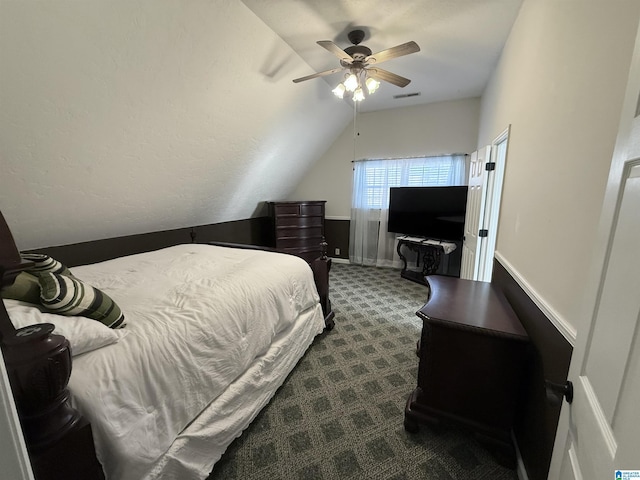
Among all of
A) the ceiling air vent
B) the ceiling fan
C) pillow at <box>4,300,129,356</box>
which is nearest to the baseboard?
pillow at <box>4,300,129,356</box>

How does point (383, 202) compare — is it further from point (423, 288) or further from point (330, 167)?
point (423, 288)

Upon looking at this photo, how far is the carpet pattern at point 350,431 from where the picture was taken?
134 cm

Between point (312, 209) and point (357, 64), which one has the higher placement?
point (357, 64)

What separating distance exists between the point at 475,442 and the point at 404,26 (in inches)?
117

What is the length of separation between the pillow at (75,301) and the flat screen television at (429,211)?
12.8 feet

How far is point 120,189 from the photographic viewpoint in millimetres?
2309

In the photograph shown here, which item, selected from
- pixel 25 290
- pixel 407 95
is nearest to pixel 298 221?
pixel 407 95

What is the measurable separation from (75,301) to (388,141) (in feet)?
14.6

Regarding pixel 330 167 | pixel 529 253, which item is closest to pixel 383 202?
pixel 330 167

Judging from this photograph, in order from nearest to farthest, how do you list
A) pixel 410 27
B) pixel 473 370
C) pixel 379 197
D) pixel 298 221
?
pixel 473 370 < pixel 410 27 < pixel 298 221 < pixel 379 197

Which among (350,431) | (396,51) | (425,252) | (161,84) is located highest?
(396,51)

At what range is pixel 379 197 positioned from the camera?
4695 millimetres

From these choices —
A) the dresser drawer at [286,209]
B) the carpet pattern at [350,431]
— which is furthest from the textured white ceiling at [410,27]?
the carpet pattern at [350,431]

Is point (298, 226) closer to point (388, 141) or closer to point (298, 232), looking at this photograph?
point (298, 232)
